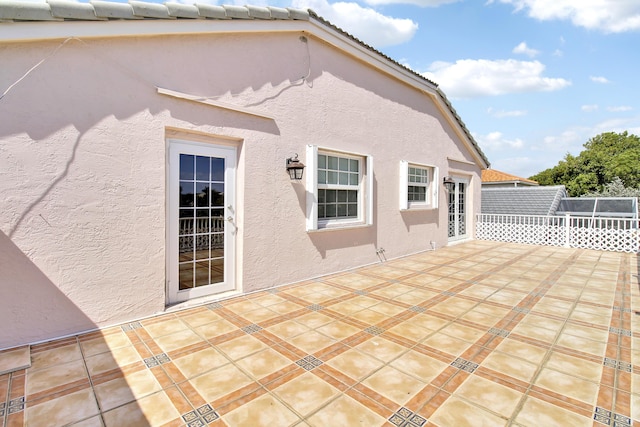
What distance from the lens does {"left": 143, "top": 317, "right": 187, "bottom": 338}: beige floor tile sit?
353cm

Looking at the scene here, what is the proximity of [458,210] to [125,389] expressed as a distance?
11.1m

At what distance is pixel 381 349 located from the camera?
3.15 m

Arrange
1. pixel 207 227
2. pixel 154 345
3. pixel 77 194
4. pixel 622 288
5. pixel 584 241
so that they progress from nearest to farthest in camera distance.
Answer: pixel 154 345
pixel 77 194
pixel 207 227
pixel 622 288
pixel 584 241

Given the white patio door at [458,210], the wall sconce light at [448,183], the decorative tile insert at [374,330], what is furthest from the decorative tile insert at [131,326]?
the white patio door at [458,210]

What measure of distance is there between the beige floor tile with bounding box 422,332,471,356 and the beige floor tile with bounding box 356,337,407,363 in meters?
0.37

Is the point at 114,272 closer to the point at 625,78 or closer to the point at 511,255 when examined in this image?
the point at 511,255

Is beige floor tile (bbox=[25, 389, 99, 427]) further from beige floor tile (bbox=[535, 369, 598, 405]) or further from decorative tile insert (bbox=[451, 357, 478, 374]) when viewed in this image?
beige floor tile (bbox=[535, 369, 598, 405])

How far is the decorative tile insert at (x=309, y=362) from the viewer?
9.22ft

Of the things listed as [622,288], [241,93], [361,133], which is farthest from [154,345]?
[622,288]

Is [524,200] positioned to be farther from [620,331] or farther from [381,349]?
[381,349]

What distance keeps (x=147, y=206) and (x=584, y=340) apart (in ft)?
17.7

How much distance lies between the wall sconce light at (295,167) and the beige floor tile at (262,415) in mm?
3680

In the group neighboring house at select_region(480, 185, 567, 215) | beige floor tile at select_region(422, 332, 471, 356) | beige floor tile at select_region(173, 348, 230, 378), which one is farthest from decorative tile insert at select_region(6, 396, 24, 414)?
neighboring house at select_region(480, 185, 567, 215)

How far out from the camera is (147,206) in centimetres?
391
